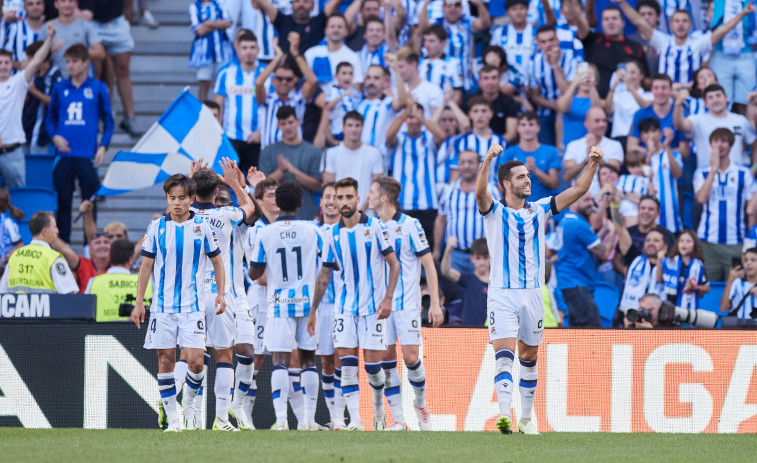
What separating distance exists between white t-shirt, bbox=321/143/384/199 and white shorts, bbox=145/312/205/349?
17.8ft

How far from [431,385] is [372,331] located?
151 centimetres

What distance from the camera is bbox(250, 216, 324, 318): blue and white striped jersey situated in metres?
10.9

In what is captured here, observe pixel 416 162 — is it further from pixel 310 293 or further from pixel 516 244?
pixel 516 244

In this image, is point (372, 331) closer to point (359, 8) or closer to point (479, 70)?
point (479, 70)

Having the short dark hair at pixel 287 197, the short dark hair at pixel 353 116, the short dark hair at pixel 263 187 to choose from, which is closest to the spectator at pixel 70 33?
the short dark hair at pixel 353 116

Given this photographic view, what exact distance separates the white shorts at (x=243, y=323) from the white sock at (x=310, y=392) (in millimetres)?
643

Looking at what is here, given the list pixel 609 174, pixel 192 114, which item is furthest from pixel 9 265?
pixel 609 174

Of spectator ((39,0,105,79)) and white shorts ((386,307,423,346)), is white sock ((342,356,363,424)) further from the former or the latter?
spectator ((39,0,105,79))

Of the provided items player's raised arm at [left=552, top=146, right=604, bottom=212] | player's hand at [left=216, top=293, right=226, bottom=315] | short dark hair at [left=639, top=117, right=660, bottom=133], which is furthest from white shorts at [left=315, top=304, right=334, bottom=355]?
short dark hair at [left=639, top=117, right=660, bottom=133]

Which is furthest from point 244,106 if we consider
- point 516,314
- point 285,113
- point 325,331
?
point 516,314

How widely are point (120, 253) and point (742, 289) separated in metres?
7.00

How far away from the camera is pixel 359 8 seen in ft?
54.9

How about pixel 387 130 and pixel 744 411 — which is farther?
pixel 387 130

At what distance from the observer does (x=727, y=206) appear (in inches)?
578
